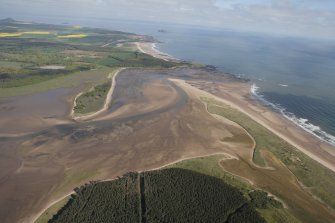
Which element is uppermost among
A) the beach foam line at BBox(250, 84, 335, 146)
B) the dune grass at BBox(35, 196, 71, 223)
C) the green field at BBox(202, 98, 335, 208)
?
the beach foam line at BBox(250, 84, 335, 146)

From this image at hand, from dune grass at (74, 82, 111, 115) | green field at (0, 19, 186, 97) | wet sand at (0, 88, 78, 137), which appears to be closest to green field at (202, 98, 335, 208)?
dune grass at (74, 82, 111, 115)

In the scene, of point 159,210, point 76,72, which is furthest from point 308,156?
point 76,72

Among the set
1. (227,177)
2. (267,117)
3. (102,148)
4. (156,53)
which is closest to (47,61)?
(156,53)

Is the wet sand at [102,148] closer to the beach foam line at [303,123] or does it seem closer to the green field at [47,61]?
the beach foam line at [303,123]

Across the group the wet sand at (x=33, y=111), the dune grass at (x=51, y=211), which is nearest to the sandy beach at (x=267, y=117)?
the wet sand at (x=33, y=111)

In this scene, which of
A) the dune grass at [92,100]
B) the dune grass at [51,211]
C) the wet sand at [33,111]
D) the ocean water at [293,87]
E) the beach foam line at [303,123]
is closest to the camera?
the dune grass at [51,211]

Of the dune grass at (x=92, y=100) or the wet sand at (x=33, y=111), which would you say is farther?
the dune grass at (x=92, y=100)

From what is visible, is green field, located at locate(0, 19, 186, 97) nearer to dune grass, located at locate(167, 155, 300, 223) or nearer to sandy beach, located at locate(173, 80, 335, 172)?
sandy beach, located at locate(173, 80, 335, 172)

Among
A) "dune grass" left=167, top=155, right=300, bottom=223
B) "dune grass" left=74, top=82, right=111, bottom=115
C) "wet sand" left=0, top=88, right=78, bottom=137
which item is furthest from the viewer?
"dune grass" left=74, top=82, right=111, bottom=115
